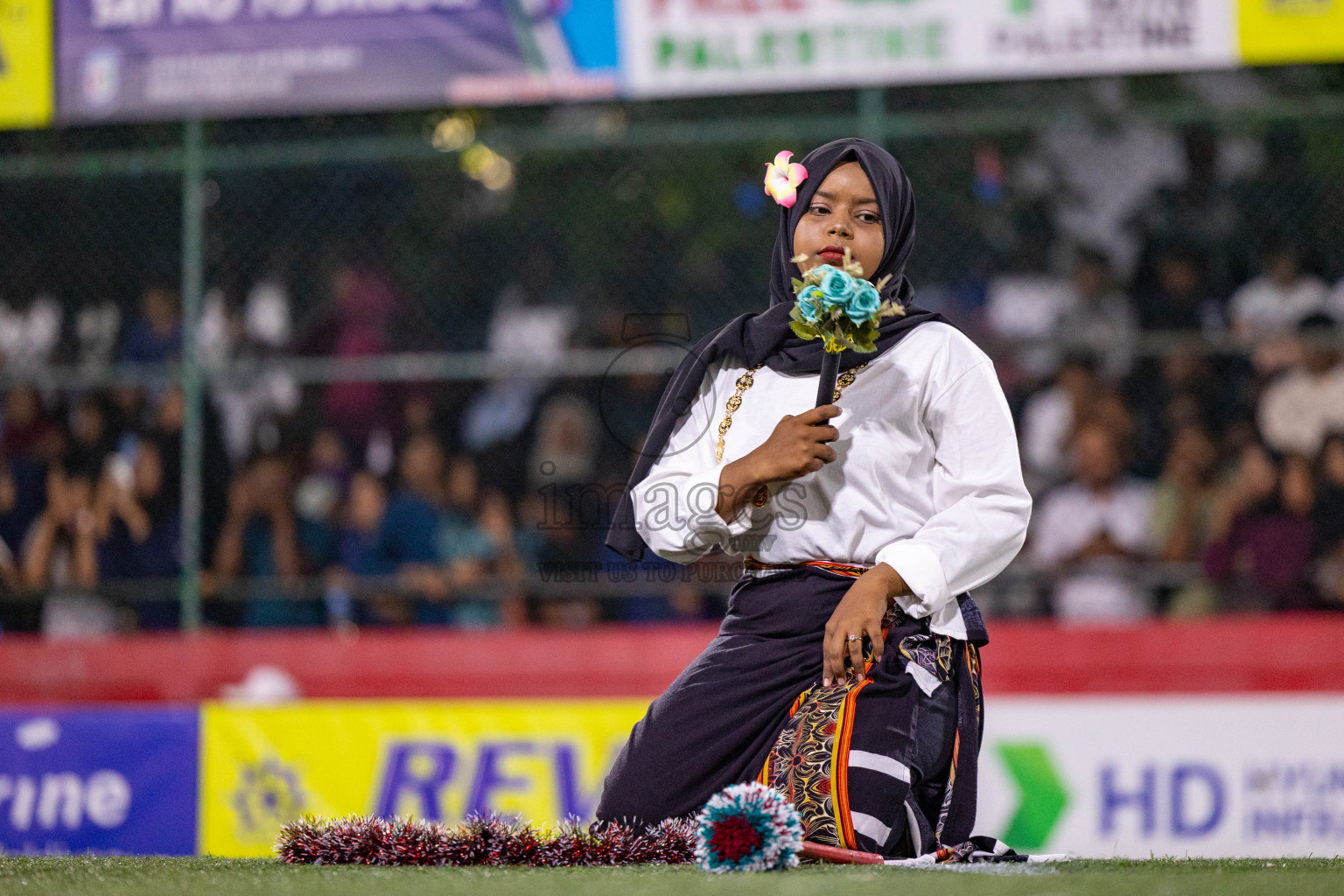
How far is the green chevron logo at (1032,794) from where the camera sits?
518 centimetres

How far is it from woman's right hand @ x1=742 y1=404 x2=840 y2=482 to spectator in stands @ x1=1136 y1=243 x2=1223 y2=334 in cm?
473

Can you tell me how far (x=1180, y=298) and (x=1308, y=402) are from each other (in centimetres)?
85

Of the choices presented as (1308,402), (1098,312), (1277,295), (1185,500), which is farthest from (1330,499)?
(1098,312)

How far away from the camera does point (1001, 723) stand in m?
5.29

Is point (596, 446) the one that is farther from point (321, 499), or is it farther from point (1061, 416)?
point (1061, 416)

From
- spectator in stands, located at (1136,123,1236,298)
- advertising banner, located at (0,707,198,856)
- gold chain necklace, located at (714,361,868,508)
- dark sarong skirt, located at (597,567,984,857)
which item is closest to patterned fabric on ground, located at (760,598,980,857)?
dark sarong skirt, located at (597,567,984,857)

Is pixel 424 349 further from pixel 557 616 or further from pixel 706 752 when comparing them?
pixel 706 752

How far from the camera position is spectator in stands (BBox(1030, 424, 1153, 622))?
6.70 meters

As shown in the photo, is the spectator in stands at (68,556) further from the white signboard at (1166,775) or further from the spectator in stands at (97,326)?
the white signboard at (1166,775)

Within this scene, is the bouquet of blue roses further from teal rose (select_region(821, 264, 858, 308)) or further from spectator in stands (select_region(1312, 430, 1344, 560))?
spectator in stands (select_region(1312, 430, 1344, 560))

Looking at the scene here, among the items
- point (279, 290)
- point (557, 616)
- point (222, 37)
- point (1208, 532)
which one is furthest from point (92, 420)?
point (1208, 532)

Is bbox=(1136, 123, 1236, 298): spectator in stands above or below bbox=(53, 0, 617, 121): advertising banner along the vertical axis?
below

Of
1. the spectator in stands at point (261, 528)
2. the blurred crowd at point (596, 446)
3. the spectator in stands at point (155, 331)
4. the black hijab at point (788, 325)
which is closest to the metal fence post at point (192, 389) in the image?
the blurred crowd at point (596, 446)

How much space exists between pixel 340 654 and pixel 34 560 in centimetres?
201
